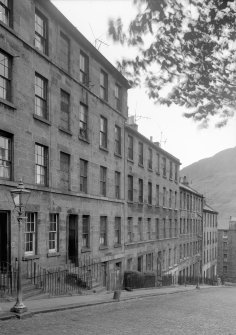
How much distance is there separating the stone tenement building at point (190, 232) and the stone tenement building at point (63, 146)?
1667cm

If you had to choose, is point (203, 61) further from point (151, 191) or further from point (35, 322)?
point (151, 191)

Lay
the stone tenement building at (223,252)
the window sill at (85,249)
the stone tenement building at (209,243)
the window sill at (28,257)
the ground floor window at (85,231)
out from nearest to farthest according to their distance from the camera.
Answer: the window sill at (28,257)
the window sill at (85,249)
the ground floor window at (85,231)
the stone tenement building at (209,243)
the stone tenement building at (223,252)

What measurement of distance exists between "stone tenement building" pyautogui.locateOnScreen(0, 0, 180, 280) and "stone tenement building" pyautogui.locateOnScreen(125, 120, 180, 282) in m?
0.23

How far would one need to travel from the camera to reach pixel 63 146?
21125 millimetres

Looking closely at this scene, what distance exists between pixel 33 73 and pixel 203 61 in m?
12.0

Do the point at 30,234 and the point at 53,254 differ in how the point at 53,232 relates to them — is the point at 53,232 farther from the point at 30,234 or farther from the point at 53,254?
the point at 30,234

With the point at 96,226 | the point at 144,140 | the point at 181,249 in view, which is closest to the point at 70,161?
the point at 96,226

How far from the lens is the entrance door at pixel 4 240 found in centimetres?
1656

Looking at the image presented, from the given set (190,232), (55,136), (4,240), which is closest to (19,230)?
(4,240)

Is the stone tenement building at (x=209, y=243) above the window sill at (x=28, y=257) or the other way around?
the other way around

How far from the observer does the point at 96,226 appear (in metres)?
25.0

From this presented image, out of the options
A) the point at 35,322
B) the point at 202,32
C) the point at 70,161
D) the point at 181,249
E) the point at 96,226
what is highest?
the point at 202,32

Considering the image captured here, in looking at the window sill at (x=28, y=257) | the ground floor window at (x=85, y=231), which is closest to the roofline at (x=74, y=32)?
the ground floor window at (x=85, y=231)

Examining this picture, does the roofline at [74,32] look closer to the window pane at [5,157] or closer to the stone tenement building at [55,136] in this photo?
the stone tenement building at [55,136]
